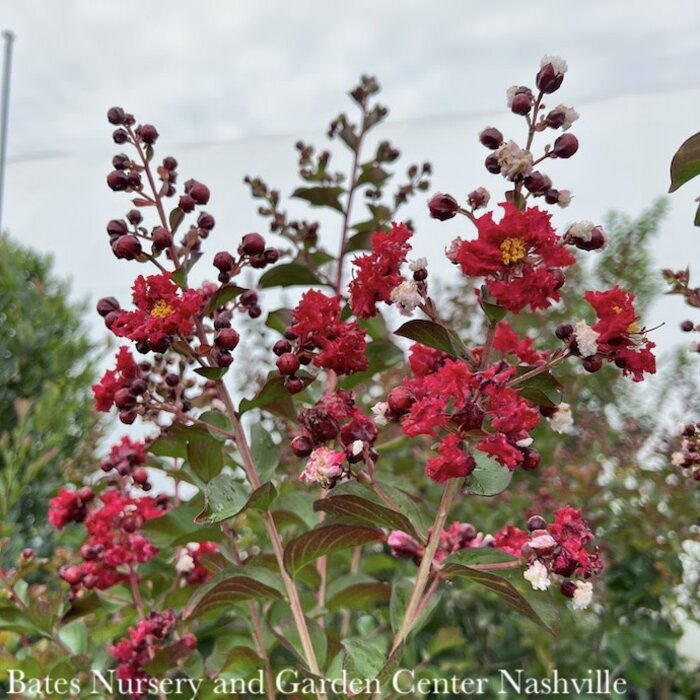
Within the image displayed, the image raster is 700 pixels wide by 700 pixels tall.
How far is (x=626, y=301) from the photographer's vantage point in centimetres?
47

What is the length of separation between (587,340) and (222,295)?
247 mm

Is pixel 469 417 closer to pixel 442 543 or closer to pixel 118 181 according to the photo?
pixel 442 543

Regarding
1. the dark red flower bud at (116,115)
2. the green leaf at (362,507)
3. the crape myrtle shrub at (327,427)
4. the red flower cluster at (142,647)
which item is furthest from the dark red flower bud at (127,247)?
the red flower cluster at (142,647)

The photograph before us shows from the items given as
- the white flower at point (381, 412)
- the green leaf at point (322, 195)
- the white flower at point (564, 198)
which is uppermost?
the green leaf at point (322, 195)

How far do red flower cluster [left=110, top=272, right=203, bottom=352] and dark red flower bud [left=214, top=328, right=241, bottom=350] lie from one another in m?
0.02

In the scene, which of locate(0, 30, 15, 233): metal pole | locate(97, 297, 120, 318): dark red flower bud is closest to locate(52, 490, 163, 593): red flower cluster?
locate(97, 297, 120, 318): dark red flower bud

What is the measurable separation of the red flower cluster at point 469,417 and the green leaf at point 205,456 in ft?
0.64

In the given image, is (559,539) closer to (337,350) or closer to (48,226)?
(337,350)

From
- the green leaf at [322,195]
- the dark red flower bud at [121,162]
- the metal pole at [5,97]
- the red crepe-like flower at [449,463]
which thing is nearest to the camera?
the red crepe-like flower at [449,463]

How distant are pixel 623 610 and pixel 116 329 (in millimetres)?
991

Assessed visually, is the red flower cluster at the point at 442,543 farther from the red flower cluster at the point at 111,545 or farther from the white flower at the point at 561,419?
the red flower cluster at the point at 111,545

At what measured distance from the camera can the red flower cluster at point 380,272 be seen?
0.48m

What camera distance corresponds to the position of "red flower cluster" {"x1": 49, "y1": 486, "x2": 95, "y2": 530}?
72cm

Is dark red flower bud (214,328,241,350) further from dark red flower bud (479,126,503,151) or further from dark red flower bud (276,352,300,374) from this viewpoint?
dark red flower bud (479,126,503,151)
